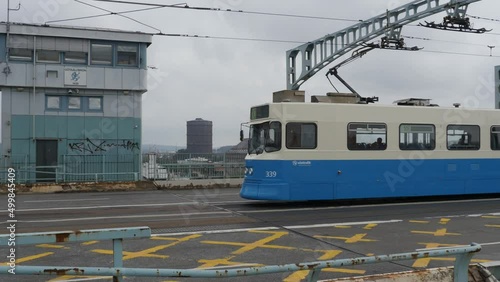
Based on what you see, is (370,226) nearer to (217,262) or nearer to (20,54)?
(217,262)

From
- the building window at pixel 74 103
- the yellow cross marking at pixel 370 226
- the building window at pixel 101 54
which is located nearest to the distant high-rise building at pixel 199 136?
the building window at pixel 74 103

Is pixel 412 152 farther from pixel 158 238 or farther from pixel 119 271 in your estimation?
pixel 119 271

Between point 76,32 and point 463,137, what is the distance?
797 inches

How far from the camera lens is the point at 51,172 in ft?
81.3

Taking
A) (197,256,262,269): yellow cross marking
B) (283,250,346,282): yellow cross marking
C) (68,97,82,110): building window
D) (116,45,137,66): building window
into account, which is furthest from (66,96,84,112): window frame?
(283,250,346,282): yellow cross marking

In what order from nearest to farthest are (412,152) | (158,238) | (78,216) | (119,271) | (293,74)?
(119,271), (158,238), (78,216), (412,152), (293,74)

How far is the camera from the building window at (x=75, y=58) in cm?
2680

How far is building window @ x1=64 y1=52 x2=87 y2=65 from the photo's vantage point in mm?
26797

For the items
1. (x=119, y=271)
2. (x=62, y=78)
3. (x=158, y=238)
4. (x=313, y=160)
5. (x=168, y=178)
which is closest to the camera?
(x=119, y=271)

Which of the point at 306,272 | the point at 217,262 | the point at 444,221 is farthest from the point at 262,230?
the point at 444,221

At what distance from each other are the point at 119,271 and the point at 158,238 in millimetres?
6071

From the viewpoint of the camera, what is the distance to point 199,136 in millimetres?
30688

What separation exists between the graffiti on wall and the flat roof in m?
5.74

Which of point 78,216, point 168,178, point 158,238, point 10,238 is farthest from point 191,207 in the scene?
point 10,238
